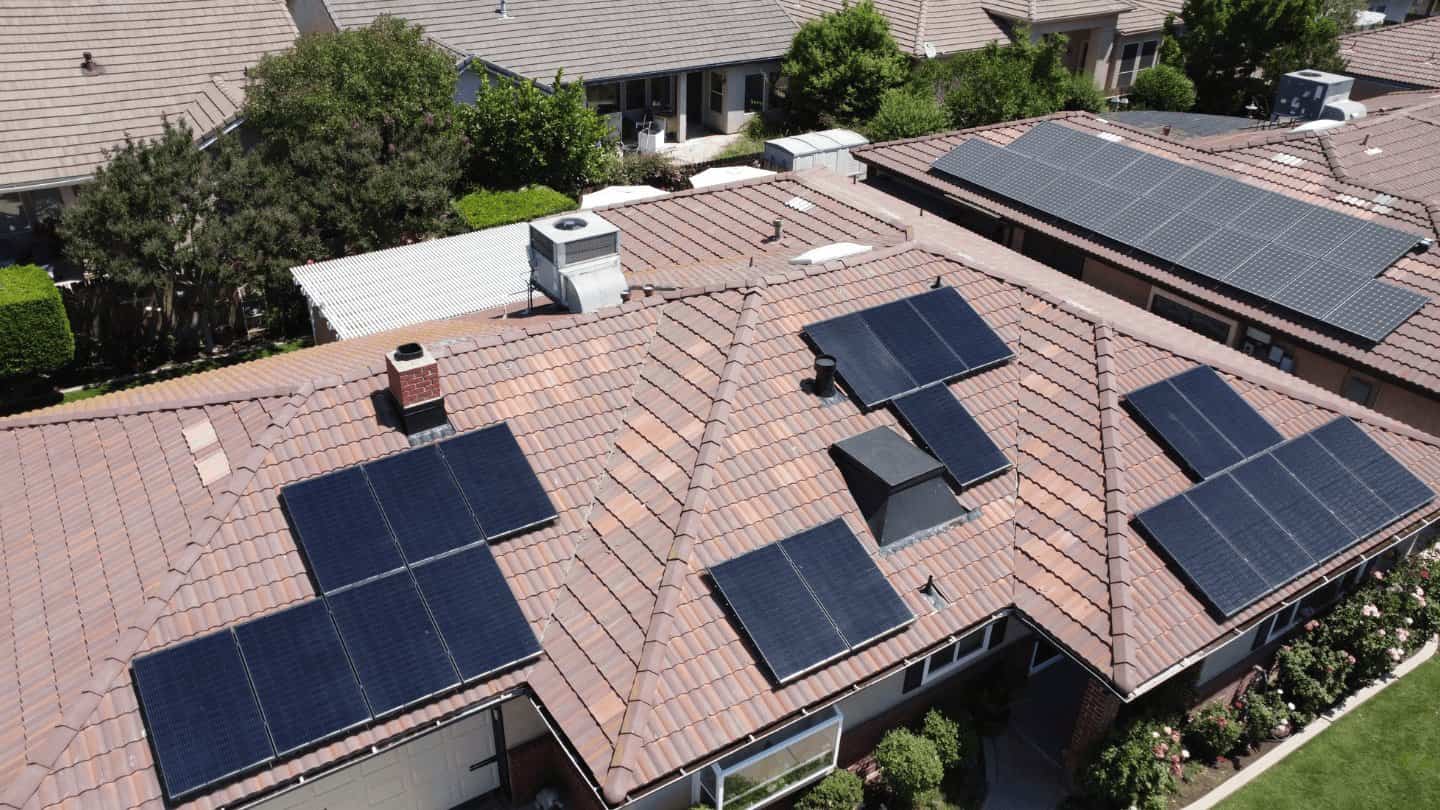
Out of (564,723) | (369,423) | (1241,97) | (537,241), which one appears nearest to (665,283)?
(537,241)

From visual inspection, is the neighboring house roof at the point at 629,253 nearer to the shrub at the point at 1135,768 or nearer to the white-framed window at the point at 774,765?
the white-framed window at the point at 774,765

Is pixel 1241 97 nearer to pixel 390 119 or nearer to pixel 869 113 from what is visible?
pixel 869 113

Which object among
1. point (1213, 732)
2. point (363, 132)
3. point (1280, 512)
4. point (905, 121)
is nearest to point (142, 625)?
point (1213, 732)

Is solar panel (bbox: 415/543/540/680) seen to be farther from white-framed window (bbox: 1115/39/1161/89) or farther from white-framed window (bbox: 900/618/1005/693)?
white-framed window (bbox: 1115/39/1161/89)

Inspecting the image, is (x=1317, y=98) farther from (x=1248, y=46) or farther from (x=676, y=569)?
(x=676, y=569)

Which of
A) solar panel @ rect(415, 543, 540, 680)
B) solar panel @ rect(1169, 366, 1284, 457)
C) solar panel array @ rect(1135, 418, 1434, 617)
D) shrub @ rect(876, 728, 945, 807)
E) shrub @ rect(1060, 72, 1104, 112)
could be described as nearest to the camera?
solar panel @ rect(415, 543, 540, 680)

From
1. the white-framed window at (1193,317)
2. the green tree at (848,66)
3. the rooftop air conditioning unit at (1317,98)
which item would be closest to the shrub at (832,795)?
the white-framed window at (1193,317)

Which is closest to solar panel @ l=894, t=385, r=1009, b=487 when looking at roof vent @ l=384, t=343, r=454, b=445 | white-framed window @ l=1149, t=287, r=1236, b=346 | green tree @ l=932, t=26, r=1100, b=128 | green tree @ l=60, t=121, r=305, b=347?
roof vent @ l=384, t=343, r=454, b=445
